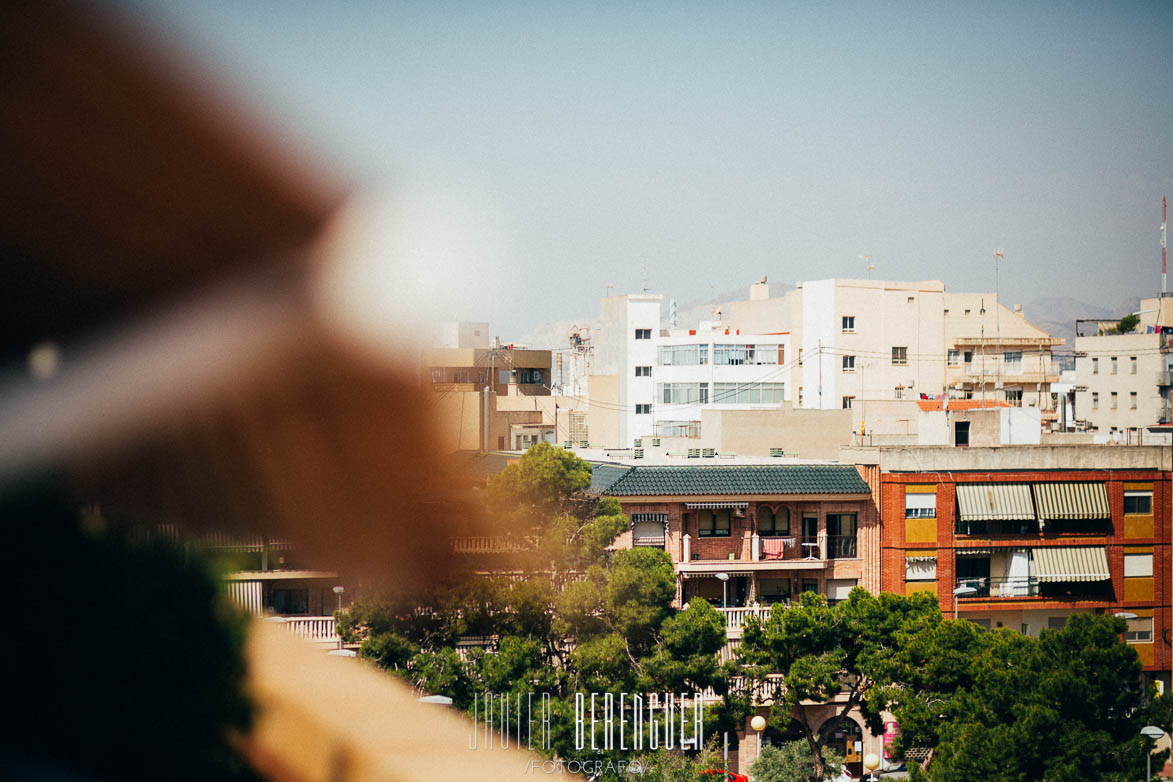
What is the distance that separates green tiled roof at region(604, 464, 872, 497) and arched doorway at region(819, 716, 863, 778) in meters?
1.63

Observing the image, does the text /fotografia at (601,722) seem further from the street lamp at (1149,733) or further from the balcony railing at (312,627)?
the street lamp at (1149,733)

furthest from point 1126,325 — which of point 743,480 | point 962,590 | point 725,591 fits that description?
point 725,591

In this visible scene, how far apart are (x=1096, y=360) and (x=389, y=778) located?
17.0 m

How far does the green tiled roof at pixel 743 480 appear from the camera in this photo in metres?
7.96

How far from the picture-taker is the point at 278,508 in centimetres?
83

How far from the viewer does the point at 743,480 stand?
27.2ft

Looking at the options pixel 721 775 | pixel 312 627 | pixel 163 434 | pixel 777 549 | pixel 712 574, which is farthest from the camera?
pixel 777 549

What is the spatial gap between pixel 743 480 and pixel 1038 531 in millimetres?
2453

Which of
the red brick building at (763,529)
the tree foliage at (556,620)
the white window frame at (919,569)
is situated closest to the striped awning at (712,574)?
the red brick building at (763,529)

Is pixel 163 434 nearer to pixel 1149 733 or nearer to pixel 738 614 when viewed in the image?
pixel 1149 733

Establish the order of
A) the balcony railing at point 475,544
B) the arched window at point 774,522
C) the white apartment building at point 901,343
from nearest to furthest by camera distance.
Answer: the balcony railing at point 475,544, the arched window at point 774,522, the white apartment building at point 901,343

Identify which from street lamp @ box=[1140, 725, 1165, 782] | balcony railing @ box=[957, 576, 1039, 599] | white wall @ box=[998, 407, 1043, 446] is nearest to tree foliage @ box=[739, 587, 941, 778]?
street lamp @ box=[1140, 725, 1165, 782]

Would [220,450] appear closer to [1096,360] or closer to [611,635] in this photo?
[611,635]

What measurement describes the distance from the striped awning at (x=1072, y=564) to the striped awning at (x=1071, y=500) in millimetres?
270
